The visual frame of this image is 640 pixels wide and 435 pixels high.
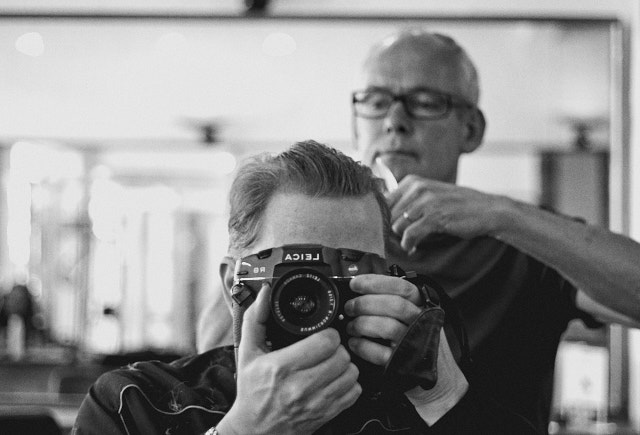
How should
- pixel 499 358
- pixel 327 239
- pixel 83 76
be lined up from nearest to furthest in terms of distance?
pixel 327 239 → pixel 499 358 → pixel 83 76

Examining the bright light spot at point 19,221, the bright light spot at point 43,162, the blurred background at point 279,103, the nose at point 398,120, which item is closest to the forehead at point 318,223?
the nose at point 398,120

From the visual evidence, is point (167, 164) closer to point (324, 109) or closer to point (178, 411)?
point (324, 109)

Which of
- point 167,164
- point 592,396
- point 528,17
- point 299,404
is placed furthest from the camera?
point 167,164

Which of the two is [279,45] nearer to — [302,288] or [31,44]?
[31,44]

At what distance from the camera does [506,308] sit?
1541 mm

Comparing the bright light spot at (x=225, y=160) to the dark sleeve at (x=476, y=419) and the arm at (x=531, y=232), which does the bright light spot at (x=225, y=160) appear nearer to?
the arm at (x=531, y=232)

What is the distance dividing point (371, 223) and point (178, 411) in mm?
359

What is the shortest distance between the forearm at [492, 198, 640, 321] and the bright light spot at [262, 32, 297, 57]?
207cm

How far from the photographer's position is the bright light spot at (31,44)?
338cm

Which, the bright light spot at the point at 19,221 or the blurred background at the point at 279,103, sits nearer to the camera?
the blurred background at the point at 279,103

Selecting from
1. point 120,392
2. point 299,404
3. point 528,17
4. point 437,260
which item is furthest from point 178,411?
point 528,17

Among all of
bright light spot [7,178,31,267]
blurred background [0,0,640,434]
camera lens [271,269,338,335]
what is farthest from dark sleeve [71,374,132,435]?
bright light spot [7,178,31,267]

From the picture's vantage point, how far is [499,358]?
59.9 inches

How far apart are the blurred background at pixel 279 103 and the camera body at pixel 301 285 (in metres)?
1.44
